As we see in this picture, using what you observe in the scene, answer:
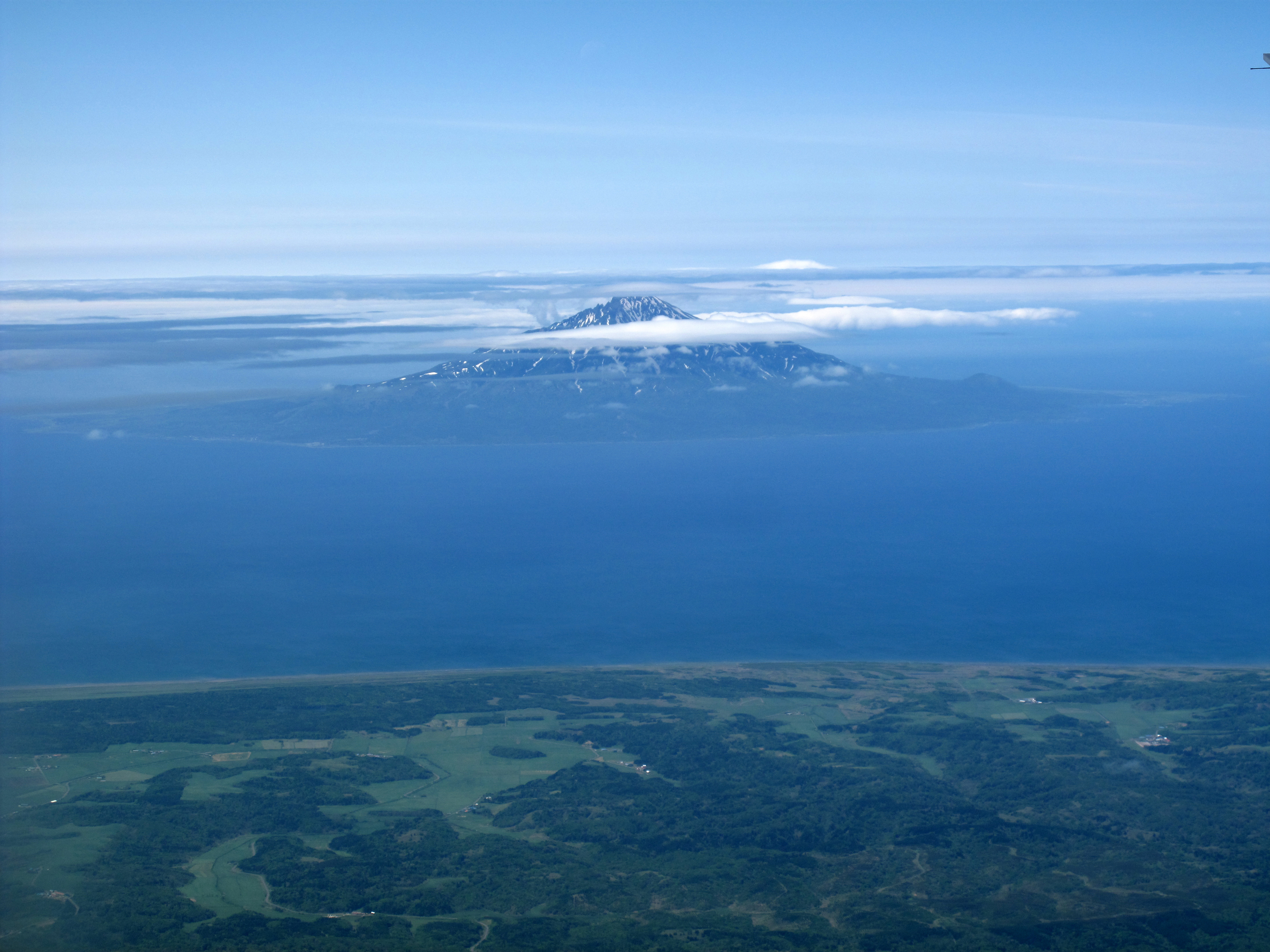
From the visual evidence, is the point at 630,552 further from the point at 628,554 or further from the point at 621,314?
the point at 621,314

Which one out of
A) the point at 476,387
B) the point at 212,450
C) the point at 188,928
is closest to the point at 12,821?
the point at 188,928

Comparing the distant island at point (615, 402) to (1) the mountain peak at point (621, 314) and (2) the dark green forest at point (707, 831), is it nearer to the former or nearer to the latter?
(1) the mountain peak at point (621, 314)

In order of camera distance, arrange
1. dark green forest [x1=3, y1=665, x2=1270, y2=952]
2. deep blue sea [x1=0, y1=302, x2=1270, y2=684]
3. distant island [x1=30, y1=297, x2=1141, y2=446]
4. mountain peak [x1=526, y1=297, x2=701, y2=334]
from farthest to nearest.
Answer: mountain peak [x1=526, y1=297, x2=701, y2=334], distant island [x1=30, y1=297, x2=1141, y2=446], deep blue sea [x1=0, y1=302, x2=1270, y2=684], dark green forest [x1=3, y1=665, x2=1270, y2=952]

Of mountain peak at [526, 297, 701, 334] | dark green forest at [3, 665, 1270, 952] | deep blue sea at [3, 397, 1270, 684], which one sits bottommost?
deep blue sea at [3, 397, 1270, 684]

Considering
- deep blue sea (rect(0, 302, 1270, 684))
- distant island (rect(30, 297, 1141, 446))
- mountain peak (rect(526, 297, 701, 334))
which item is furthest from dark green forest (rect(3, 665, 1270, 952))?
mountain peak (rect(526, 297, 701, 334))

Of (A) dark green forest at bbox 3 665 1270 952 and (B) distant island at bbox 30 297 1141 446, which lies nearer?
(A) dark green forest at bbox 3 665 1270 952

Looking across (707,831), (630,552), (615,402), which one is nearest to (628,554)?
(630,552)

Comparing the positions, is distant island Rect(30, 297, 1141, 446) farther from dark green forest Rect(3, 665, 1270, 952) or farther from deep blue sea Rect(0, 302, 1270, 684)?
dark green forest Rect(3, 665, 1270, 952)

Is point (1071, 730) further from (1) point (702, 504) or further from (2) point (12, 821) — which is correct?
(1) point (702, 504)
